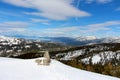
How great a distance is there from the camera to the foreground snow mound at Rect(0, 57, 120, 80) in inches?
740

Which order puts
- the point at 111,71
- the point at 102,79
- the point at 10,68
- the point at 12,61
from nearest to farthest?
the point at 10,68
the point at 12,61
the point at 102,79
the point at 111,71

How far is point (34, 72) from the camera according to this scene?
20.1 m

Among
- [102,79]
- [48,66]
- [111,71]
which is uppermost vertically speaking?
[48,66]

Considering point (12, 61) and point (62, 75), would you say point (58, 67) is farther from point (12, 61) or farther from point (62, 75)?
point (12, 61)

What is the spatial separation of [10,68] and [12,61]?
1612 millimetres

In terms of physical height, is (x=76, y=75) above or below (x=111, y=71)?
above

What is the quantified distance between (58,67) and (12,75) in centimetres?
536

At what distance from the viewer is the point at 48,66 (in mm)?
21922

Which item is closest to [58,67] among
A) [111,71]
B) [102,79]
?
[102,79]

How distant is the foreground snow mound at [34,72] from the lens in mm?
18797

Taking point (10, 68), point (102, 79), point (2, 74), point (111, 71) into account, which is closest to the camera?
point (2, 74)

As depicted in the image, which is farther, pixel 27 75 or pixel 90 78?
pixel 90 78

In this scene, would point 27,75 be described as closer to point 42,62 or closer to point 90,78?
point 42,62

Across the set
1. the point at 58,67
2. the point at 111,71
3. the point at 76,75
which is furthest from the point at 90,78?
the point at 111,71
